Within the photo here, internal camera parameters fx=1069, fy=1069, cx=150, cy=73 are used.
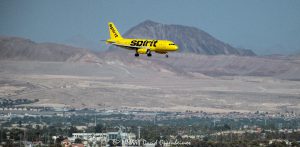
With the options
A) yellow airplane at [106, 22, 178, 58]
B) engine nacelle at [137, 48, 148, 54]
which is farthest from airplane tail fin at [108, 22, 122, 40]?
engine nacelle at [137, 48, 148, 54]

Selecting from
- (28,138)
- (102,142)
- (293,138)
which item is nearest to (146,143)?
(102,142)

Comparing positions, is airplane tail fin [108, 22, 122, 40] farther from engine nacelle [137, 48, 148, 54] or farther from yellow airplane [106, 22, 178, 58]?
engine nacelle [137, 48, 148, 54]

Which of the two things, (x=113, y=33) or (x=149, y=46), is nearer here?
(x=149, y=46)

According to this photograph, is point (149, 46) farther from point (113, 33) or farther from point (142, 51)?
point (113, 33)

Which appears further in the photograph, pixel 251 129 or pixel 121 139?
pixel 251 129

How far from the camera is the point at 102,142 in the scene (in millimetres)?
127500

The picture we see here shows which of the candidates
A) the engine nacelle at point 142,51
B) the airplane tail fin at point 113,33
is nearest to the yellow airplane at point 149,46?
the engine nacelle at point 142,51

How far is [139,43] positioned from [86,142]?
1202 inches

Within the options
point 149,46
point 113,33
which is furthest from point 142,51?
point 113,33

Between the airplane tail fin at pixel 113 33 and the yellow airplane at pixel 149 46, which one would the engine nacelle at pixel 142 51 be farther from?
the airplane tail fin at pixel 113 33

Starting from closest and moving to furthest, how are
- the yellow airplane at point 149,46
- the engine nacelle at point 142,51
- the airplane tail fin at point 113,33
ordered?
the engine nacelle at point 142,51
the yellow airplane at point 149,46
the airplane tail fin at point 113,33

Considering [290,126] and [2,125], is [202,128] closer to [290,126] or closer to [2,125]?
[290,126]

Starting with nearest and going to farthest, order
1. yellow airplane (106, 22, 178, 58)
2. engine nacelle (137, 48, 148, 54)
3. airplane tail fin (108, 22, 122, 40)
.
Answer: engine nacelle (137, 48, 148, 54) → yellow airplane (106, 22, 178, 58) → airplane tail fin (108, 22, 122, 40)

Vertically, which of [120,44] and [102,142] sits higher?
[120,44]
